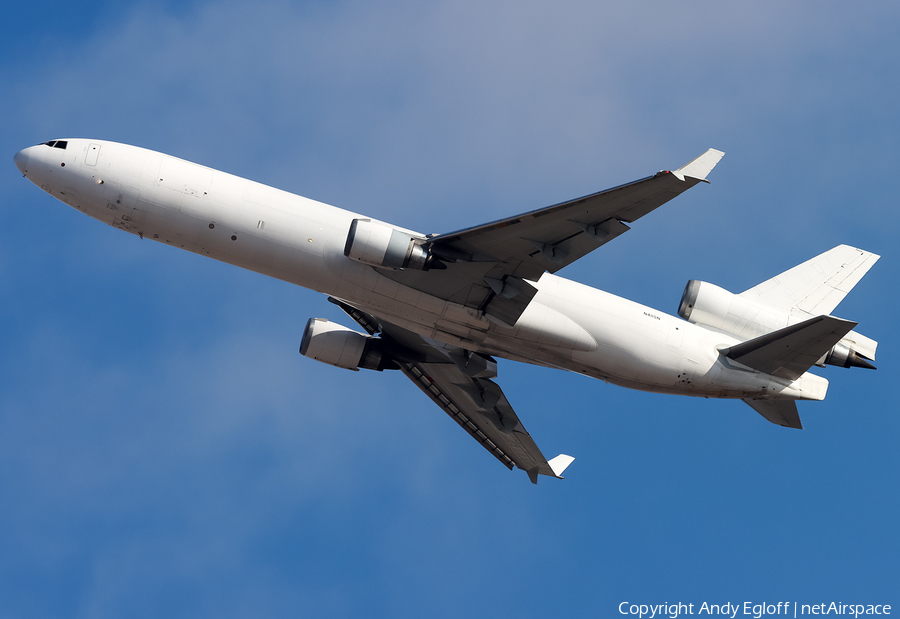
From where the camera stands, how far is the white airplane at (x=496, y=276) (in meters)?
27.7

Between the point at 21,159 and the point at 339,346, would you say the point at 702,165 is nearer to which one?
the point at 339,346

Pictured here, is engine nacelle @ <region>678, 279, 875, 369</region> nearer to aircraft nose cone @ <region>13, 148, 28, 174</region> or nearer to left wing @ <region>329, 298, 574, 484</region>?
left wing @ <region>329, 298, 574, 484</region>

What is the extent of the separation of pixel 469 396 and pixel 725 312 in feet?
40.2

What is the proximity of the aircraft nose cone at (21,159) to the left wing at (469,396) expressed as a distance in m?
13.4

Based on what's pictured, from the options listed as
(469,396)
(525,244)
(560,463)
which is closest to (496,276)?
(525,244)

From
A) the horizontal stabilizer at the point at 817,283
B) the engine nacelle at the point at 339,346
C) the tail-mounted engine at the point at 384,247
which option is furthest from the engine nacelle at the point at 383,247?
the horizontal stabilizer at the point at 817,283

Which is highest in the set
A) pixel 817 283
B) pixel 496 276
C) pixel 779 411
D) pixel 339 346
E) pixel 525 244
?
pixel 817 283

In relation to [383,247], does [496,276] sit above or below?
above

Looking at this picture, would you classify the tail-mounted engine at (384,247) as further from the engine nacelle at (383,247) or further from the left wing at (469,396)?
the left wing at (469,396)

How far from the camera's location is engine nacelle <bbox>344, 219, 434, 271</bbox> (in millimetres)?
27438

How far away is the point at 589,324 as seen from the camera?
30.8 meters

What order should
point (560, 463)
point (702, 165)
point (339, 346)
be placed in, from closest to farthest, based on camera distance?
point (702, 165) → point (339, 346) → point (560, 463)

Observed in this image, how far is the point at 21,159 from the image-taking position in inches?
1135

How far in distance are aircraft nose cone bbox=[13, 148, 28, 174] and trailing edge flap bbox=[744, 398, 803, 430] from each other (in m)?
28.7
